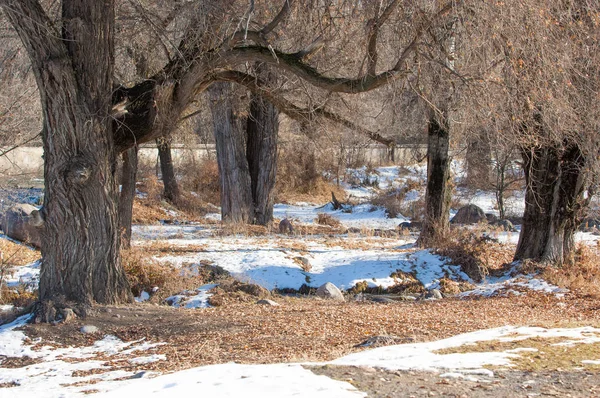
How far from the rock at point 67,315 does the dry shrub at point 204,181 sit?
18722 millimetres

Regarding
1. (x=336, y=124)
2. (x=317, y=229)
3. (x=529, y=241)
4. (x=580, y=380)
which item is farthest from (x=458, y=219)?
(x=580, y=380)

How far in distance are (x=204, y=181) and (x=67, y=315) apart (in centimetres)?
1987

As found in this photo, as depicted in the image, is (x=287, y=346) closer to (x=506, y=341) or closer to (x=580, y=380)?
(x=506, y=341)

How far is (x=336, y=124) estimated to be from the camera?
10672 mm

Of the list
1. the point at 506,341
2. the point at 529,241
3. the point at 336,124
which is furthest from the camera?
the point at 529,241

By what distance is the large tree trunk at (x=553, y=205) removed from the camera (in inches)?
463

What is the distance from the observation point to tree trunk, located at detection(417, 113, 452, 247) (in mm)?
14484

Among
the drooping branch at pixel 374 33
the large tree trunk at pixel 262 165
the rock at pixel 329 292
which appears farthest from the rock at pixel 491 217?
the drooping branch at pixel 374 33

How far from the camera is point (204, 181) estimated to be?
27.4m

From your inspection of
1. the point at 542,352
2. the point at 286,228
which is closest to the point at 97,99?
the point at 542,352

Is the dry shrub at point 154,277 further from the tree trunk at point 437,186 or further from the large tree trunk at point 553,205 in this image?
the large tree trunk at point 553,205

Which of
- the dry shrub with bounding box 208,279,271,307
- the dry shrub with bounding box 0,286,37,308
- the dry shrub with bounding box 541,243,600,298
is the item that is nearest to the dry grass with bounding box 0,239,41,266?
the dry shrub with bounding box 0,286,37,308

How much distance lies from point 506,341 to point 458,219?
642 inches

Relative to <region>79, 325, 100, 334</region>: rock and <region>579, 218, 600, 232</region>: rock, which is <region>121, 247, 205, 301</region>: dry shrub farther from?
<region>579, 218, 600, 232</region>: rock
